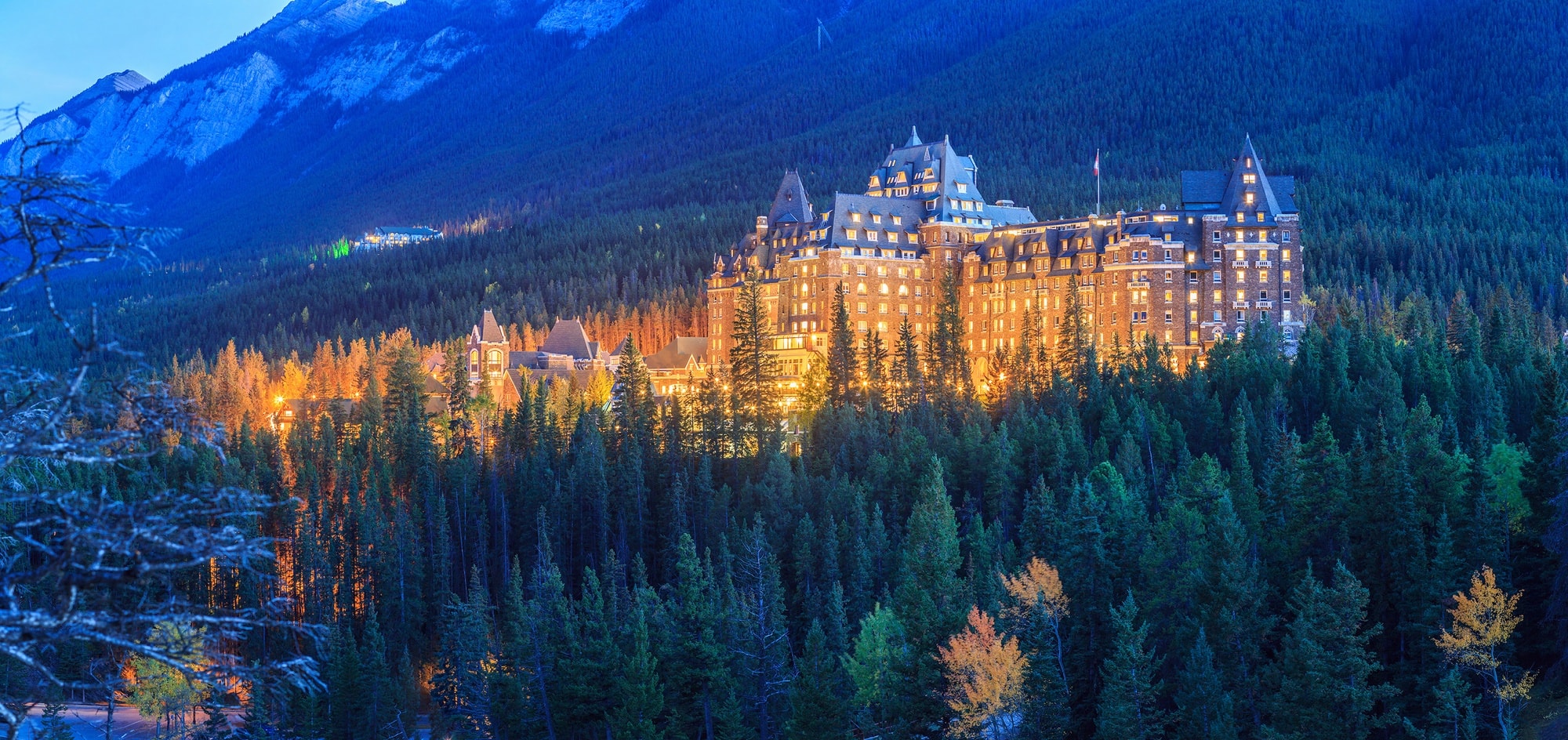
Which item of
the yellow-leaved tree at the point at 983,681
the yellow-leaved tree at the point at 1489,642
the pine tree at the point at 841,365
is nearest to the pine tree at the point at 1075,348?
the pine tree at the point at 841,365

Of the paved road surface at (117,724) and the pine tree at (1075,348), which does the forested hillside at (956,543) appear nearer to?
the pine tree at (1075,348)

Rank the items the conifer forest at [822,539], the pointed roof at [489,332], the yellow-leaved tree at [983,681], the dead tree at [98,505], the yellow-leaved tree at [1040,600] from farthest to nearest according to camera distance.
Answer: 1. the pointed roof at [489,332]
2. the yellow-leaved tree at [1040,600]
3. the yellow-leaved tree at [983,681]
4. the conifer forest at [822,539]
5. the dead tree at [98,505]

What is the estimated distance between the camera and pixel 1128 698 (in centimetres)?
6047

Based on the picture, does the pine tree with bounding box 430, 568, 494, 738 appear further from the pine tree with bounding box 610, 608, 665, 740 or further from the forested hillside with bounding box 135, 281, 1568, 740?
the pine tree with bounding box 610, 608, 665, 740

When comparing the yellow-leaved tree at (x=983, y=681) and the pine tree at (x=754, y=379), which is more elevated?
the pine tree at (x=754, y=379)

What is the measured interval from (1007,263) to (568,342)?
60167 millimetres

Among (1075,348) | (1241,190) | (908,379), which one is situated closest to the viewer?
(1075,348)

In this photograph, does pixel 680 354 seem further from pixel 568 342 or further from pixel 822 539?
pixel 822 539

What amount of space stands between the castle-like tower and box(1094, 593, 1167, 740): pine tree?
226 feet

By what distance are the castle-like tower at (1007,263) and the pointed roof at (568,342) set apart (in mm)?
19020

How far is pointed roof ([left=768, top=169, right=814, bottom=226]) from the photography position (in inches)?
6393

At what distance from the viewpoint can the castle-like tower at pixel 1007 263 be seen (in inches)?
5123

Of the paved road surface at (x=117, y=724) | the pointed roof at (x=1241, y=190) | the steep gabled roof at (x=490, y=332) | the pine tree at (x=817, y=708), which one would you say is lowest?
the paved road surface at (x=117, y=724)

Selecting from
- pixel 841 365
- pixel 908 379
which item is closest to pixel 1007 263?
pixel 908 379
